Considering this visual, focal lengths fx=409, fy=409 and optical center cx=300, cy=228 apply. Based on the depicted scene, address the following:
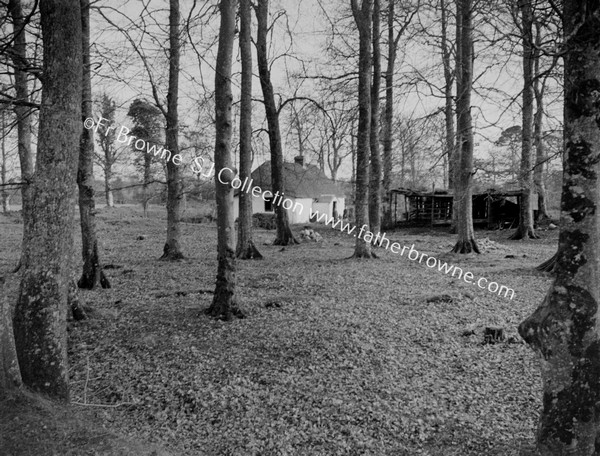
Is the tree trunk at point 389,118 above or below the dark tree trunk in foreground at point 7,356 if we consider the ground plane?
above

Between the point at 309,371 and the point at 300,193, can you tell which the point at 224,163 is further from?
the point at 300,193

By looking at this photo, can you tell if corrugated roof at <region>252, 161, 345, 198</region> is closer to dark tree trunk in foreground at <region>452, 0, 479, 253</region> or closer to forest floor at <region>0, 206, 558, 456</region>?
dark tree trunk in foreground at <region>452, 0, 479, 253</region>

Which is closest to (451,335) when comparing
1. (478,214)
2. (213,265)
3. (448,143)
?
(448,143)

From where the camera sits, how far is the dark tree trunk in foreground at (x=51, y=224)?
3.24 metres

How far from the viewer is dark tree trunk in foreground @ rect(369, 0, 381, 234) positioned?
12.3m

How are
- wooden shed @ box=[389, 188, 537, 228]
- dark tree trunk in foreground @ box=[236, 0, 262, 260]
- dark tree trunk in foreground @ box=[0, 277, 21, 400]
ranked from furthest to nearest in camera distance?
wooden shed @ box=[389, 188, 537, 228] → dark tree trunk in foreground @ box=[236, 0, 262, 260] → dark tree trunk in foreground @ box=[0, 277, 21, 400]

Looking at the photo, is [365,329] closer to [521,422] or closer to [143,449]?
[521,422]

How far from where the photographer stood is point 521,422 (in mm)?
3543

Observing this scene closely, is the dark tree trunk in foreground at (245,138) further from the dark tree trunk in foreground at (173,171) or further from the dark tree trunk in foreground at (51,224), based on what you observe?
the dark tree trunk in foreground at (51,224)

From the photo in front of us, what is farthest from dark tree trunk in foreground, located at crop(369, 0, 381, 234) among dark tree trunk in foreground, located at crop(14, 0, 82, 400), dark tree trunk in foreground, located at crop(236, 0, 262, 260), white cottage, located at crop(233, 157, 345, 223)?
white cottage, located at crop(233, 157, 345, 223)

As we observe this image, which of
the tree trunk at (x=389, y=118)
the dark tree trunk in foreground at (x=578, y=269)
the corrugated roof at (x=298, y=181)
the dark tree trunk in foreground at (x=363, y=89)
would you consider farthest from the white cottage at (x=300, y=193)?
the dark tree trunk in foreground at (x=578, y=269)

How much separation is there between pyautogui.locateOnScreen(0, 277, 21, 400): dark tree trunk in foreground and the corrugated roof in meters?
27.3

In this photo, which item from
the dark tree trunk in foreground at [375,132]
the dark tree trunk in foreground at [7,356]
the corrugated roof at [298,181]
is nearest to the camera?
the dark tree trunk in foreground at [7,356]

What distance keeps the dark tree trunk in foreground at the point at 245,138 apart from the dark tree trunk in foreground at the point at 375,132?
3869 mm
